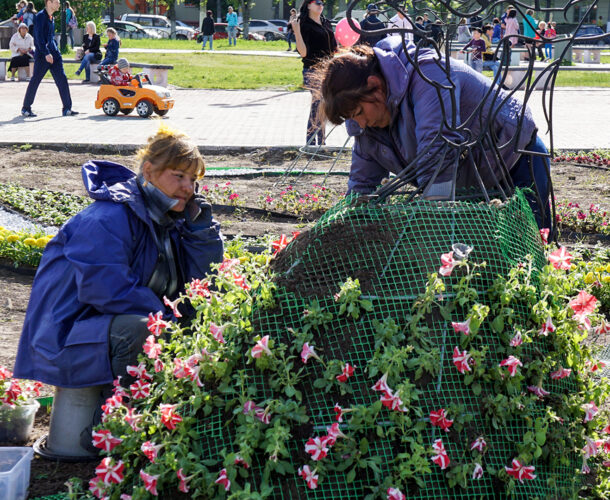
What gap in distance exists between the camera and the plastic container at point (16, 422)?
10.8ft

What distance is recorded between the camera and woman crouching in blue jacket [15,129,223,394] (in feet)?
10.1

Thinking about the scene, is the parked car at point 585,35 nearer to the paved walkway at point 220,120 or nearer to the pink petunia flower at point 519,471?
the pink petunia flower at point 519,471

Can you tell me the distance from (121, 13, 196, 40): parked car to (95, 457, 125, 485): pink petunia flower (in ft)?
165

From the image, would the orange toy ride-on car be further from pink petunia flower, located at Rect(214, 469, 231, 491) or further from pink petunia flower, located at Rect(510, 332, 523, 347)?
pink petunia flower, located at Rect(214, 469, 231, 491)

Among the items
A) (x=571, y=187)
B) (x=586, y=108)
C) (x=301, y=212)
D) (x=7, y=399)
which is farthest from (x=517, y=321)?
(x=586, y=108)

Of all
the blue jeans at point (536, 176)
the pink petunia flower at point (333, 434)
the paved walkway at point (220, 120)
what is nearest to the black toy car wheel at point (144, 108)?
the paved walkway at point (220, 120)

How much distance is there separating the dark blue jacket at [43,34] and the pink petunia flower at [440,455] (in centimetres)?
1271

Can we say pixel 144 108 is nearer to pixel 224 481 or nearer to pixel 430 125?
pixel 430 125

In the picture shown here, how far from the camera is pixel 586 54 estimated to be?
3038cm

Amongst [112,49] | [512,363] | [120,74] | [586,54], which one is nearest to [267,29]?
[586,54]

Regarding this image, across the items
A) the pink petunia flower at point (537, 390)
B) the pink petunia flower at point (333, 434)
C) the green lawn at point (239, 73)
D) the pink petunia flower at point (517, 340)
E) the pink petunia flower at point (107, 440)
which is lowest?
the green lawn at point (239, 73)

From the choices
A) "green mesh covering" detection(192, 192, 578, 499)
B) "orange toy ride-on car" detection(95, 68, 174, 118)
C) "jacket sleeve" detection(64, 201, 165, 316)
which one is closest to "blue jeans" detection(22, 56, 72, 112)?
"orange toy ride-on car" detection(95, 68, 174, 118)

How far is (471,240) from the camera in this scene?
2555 millimetres

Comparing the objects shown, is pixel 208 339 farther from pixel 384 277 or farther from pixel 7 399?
pixel 7 399
